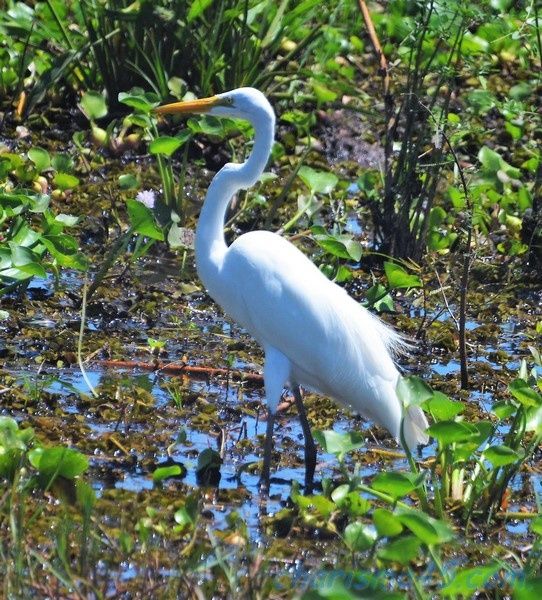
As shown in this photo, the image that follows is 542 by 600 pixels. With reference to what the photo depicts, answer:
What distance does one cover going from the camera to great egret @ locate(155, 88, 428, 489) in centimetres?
469

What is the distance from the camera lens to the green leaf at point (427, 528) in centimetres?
338

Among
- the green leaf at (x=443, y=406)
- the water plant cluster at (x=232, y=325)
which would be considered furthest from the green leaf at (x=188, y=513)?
the green leaf at (x=443, y=406)

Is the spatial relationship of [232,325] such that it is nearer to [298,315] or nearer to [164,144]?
[164,144]

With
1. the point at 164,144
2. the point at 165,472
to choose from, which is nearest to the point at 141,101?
the point at 164,144

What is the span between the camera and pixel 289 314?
4.71 meters

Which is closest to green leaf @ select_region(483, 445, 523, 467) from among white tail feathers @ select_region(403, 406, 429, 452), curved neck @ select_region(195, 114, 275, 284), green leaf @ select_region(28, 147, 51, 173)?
white tail feathers @ select_region(403, 406, 429, 452)

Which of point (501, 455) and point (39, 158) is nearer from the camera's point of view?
point (501, 455)

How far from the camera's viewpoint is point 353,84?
8562mm

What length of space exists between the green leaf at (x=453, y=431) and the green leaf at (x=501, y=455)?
7cm

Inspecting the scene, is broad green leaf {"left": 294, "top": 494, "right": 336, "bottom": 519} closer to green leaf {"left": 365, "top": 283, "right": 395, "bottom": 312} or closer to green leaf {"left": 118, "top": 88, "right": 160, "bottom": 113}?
green leaf {"left": 365, "top": 283, "right": 395, "bottom": 312}

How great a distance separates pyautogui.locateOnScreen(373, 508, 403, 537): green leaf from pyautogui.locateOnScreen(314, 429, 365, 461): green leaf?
16.4 inches

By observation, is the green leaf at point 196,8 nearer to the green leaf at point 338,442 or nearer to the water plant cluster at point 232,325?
the water plant cluster at point 232,325

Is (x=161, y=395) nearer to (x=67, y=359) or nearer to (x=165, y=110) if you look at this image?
(x=67, y=359)

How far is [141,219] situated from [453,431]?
76.2 inches
